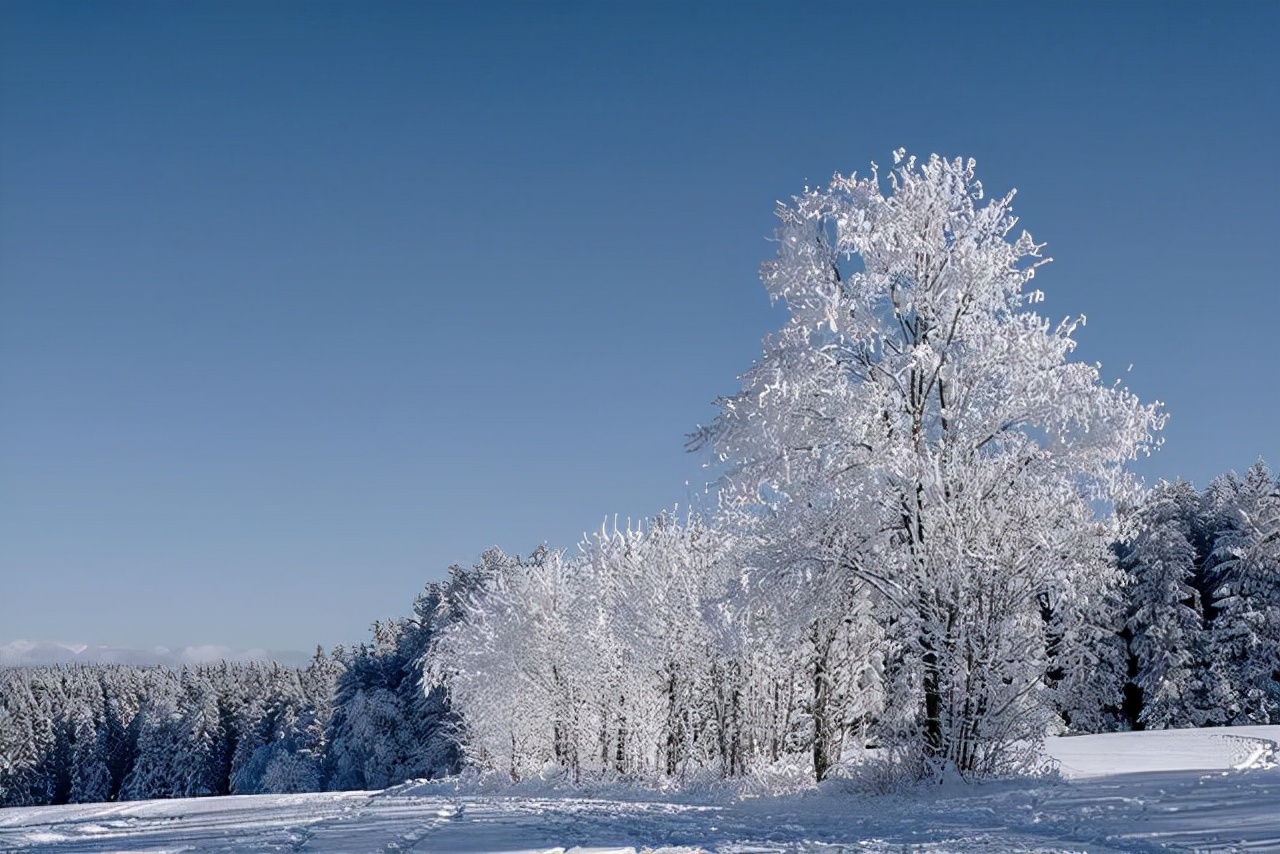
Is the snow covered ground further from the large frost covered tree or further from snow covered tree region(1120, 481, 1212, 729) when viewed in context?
snow covered tree region(1120, 481, 1212, 729)

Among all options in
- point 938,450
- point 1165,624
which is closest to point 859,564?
point 938,450

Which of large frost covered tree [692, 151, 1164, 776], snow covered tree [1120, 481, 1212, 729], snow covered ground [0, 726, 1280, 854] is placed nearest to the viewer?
snow covered ground [0, 726, 1280, 854]

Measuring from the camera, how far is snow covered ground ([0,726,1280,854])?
8.55 m

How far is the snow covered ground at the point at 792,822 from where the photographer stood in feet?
28.1

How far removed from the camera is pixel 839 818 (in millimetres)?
10820

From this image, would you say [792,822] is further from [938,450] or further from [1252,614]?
[1252,614]

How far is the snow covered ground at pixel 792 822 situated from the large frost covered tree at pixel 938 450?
1522 millimetres

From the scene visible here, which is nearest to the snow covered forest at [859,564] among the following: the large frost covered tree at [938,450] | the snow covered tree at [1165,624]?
the large frost covered tree at [938,450]

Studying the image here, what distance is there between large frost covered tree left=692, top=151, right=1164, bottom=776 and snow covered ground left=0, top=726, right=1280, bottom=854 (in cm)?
152

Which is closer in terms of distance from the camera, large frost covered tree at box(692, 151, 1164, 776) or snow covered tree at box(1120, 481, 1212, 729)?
large frost covered tree at box(692, 151, 1164, 776)

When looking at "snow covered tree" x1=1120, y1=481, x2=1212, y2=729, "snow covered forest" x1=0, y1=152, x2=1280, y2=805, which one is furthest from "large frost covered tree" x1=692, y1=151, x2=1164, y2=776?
"snow covered tree" x1=1120, y1=481, x2=1212, y2=729

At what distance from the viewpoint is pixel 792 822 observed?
10.6 metres

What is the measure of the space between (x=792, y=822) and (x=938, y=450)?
6054mm

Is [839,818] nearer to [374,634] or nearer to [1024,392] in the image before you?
[1024,392]
